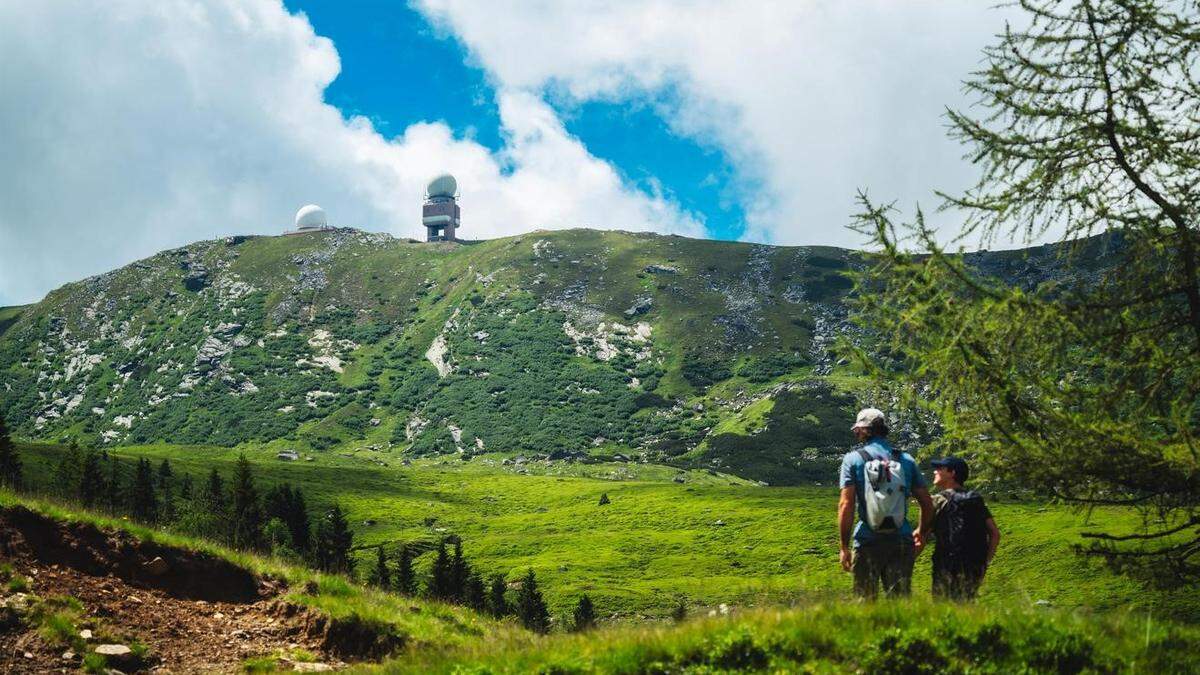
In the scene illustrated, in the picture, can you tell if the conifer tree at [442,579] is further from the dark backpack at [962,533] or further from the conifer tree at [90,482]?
the dark backpack at [962,533]

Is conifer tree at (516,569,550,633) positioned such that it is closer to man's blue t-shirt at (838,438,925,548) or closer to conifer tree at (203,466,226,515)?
conifer tree at (203,466,226,515)

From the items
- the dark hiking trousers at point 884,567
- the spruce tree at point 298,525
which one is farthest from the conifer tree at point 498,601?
the dark hiking trousers at point 884,567

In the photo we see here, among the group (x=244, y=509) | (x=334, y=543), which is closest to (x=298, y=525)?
(x=334, y=543)

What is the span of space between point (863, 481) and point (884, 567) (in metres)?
1.12

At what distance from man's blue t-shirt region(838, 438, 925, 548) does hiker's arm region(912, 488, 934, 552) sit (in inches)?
3.3

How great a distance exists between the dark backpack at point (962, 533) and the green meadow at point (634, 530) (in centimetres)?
4915

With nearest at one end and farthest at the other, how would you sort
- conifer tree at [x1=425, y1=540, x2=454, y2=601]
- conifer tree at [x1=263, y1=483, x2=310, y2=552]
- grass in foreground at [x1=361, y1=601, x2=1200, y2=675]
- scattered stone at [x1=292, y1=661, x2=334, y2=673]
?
grass in foreground at [x1=361, y1=601, x2=1200, y2=675], scattered stone at [x1=292, y1=661, x2=334, y2=673], conifer tree at [x1=425, y1=540, x2=454, y2=601], conifer tree at [x1=263, y1=483, x2=310, y2=552]

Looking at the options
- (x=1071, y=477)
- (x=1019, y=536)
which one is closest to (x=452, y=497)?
(x=1019, y=536)

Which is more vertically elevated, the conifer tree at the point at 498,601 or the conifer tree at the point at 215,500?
the conifer tree at the point at 215,500

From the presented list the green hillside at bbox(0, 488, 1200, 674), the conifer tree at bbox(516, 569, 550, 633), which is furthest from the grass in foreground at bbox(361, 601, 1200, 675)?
the conifer tree at bbox(516, 569, 550, 633)

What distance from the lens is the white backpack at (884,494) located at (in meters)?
10.3

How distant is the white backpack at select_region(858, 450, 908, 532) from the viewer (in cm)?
1032

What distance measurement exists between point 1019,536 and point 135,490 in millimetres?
93474

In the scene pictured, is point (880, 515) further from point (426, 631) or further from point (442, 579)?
point (442, 579)
